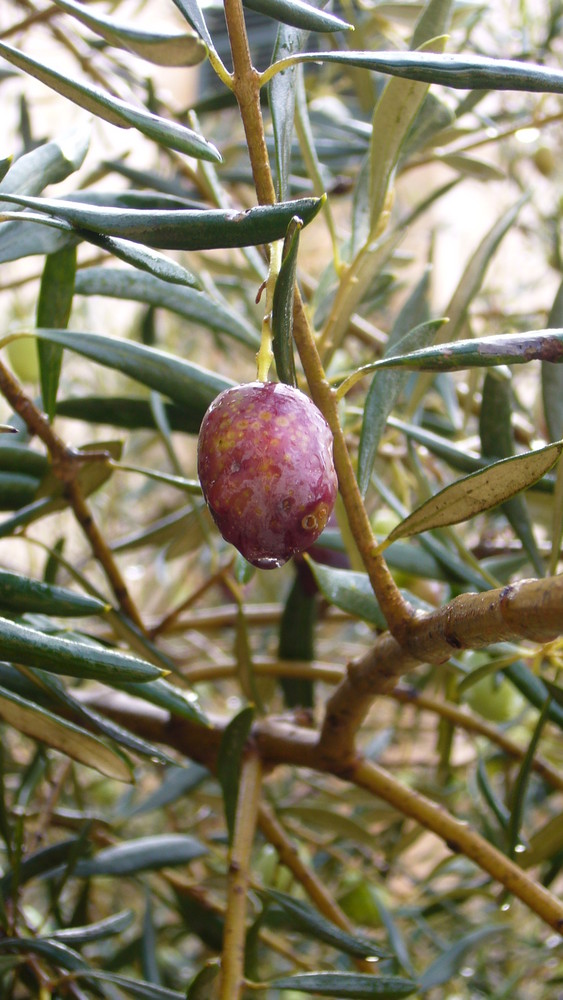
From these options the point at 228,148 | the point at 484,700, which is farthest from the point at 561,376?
the point at 228,148

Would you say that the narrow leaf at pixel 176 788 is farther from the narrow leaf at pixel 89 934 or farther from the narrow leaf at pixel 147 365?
the narrow leaf at pixel 147 365

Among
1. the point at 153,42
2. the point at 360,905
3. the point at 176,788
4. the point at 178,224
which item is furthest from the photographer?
the point at 360,905

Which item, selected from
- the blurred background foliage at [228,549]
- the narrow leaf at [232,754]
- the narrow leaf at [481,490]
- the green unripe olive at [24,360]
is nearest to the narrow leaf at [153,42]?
the blurred background foliage at [228,549]

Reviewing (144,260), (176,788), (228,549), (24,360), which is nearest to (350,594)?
(144,260)

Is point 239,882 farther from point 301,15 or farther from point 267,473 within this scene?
point 301,15

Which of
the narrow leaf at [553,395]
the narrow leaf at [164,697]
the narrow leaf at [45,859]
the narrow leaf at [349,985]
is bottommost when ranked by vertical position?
the narrow leaf at [349,985]

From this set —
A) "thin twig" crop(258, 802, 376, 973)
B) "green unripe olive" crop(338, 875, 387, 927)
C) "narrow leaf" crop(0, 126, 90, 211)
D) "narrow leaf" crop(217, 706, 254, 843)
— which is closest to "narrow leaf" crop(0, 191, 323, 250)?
A: "narrow leaf" crop(0, 126, 90, 211)

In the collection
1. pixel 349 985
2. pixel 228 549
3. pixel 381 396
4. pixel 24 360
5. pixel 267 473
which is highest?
pixel 24 360
